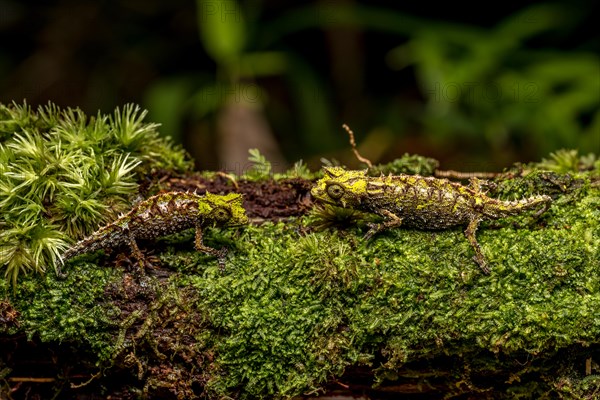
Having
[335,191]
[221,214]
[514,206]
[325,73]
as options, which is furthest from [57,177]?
[325,73]

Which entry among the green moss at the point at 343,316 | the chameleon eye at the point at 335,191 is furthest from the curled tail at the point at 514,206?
the chameleon eye at the point at 335,191

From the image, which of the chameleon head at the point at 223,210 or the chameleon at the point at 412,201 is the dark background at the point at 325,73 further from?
the chameleon at the point at 412,201

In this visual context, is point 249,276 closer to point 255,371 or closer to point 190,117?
point 255,371

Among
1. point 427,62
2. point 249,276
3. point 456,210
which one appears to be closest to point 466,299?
point 456,210

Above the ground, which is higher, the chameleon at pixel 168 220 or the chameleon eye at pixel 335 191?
the chameleon eye at pixel 335 191

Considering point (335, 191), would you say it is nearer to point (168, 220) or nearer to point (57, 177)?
point (168, 220)
